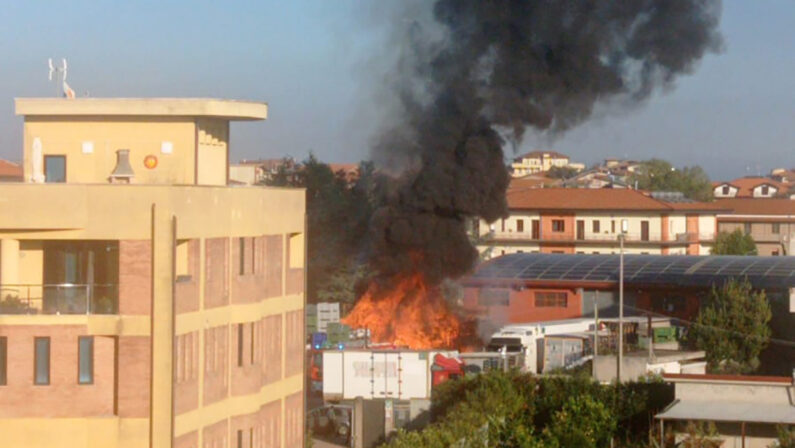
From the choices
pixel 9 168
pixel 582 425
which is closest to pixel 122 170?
pixel 582 425

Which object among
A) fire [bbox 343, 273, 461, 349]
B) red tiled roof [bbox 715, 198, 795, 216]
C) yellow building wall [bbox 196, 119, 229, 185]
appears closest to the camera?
yellow building wall [bbox 196, 119, 229, 185]

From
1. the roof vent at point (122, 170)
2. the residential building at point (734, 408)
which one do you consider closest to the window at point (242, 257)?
the roof vent at point (122, 170)

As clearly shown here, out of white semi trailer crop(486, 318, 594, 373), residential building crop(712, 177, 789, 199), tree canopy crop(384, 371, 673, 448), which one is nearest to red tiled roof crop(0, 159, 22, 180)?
white semi trailer crop(486, 318, 594, 373)

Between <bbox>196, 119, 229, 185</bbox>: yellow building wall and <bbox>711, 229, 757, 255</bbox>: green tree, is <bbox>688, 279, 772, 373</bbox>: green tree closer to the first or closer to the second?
<bbox>196, 119, 229, 185</bbox>: yellow building wall

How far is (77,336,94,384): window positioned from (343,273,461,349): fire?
36.1 meters

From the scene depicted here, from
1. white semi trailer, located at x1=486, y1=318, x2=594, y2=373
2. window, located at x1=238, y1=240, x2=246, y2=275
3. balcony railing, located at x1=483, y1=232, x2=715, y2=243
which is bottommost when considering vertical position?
white semi trailer, located at x1=486, y1=318, x2=594, y2=373

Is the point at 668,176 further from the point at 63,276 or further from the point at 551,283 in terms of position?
the point at 63,276

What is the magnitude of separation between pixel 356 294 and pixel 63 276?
47.5m

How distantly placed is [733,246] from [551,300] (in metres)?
34.6

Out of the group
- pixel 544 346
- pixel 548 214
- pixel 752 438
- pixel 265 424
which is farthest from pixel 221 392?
pixel 548 214

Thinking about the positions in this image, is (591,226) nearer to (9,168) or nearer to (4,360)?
(9,168)

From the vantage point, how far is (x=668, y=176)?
14925cm

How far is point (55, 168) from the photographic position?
2723 centimetres

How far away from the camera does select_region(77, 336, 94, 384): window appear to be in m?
22.9
